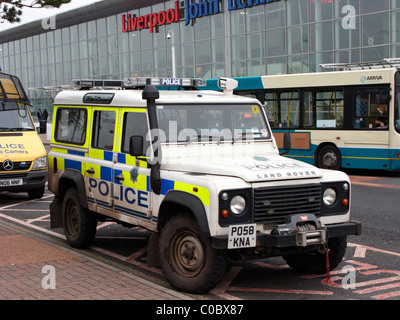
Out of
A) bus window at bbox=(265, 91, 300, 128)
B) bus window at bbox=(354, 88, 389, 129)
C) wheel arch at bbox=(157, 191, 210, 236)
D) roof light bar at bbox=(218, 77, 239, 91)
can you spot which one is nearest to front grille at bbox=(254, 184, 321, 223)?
wheel arch at bbox=(157, 191, 210, 236)

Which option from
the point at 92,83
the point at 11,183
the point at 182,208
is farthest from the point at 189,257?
the point at 11,183

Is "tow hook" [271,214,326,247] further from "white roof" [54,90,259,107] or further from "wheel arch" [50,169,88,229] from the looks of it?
"wheel arch" [50,169,88,229]

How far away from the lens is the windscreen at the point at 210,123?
6.70m

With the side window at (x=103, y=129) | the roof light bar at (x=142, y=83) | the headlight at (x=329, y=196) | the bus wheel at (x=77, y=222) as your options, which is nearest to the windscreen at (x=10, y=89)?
the roof light bar at (x=142, y=83)

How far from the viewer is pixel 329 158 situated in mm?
17734

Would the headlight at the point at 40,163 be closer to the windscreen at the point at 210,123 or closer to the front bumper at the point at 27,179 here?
the front bumper at the point at 27,179

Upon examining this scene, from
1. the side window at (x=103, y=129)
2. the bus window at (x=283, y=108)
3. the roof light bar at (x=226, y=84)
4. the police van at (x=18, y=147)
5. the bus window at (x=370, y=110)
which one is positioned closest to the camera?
the side window at (x=103, y=129)

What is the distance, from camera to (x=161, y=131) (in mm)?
6613

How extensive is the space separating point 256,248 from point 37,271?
2.58 metres

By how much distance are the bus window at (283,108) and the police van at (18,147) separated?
26.7 ft

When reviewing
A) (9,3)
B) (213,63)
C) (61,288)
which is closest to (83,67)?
(213,63)

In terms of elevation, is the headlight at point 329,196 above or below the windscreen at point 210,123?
below

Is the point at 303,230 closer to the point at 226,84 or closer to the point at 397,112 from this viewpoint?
the point at 226,84

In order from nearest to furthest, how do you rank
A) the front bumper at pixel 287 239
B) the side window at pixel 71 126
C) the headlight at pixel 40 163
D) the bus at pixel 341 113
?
the front bumper at pixel 287 239 < the side window at pixel 71 126 < the headlight at pixel 40 163 < the bus at pixel 341 113
